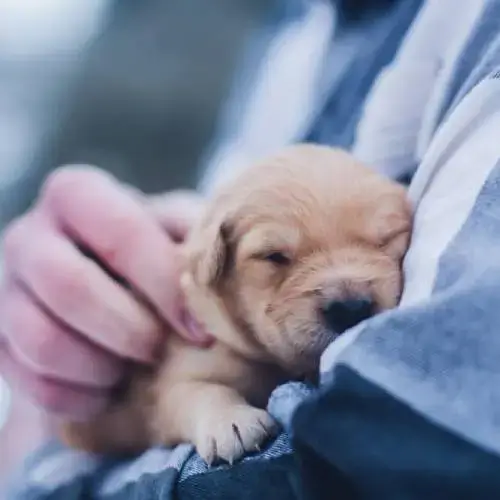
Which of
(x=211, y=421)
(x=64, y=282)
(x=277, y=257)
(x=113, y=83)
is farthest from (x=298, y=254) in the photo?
(x=113, y=83)

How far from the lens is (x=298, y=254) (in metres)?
0.75

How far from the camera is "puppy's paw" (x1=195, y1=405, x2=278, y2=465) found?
1.90 feet

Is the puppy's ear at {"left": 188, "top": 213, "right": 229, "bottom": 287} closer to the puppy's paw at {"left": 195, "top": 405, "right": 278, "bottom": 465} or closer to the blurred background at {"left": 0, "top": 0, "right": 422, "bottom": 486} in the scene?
the puppy's paw at {"left": 195, "top": 405, "right": 278, "bottom": 465}

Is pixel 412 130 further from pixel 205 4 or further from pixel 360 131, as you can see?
pixel 205 4

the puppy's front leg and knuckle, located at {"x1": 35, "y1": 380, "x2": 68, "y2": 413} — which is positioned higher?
the puppy's front leg

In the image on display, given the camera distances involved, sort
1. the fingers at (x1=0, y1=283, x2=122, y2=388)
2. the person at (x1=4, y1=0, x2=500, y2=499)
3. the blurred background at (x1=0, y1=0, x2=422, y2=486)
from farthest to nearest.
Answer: the blurred background at (x1=0, y1=0, x2=422, y2=486) < the fingers at (x1=0, y1=283, x2=122, y2=388) < the person at (x1=4, y1=0, x2=500, y2=499)

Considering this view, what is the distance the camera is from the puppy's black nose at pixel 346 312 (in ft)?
2.24

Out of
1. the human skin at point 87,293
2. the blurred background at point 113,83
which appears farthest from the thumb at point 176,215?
the blurred background at point 113,83

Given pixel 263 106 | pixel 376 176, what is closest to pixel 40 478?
pixel 376 176

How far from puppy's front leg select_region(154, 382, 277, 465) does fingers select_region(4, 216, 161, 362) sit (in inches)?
2.3

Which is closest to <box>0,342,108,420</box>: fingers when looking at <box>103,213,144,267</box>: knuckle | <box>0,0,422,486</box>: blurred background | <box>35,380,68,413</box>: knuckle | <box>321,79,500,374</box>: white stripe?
<box>35,380,68,413</box>: knuckle

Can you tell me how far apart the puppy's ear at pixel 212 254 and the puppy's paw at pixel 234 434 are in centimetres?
13

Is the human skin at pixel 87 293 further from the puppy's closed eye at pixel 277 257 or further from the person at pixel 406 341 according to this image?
the puppy's closed eye at pixel 277 257

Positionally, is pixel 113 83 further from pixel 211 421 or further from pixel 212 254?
pixel 211 421
